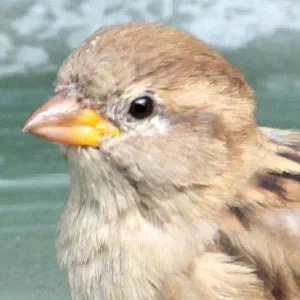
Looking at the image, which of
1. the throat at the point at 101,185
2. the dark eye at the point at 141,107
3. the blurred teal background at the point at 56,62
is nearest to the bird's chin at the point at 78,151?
the throat at the point at 101,185

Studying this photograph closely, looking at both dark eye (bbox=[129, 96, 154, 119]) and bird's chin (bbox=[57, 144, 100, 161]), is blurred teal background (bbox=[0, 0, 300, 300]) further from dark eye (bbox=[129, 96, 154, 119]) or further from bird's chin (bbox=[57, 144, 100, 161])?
dark eye (bbox=[129, 96, 154, 119])

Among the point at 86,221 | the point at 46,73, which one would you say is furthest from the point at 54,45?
the point at 86,221

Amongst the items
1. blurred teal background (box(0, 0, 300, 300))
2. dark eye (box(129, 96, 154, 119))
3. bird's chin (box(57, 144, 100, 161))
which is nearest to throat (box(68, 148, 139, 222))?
bird's chin (box(57, 144, 100, 161))

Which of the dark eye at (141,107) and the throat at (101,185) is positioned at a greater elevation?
the dark eye at (141,107)

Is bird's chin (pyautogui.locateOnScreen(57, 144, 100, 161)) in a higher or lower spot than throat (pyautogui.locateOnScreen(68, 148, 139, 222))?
higher

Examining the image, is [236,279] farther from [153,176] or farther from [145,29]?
[145,29]

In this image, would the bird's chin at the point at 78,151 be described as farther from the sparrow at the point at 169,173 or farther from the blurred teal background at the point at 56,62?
the blurred teal background at the point at 56,62
